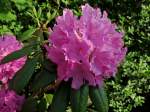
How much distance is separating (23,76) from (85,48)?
31 cm

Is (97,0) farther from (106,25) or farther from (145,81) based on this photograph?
(106,25)

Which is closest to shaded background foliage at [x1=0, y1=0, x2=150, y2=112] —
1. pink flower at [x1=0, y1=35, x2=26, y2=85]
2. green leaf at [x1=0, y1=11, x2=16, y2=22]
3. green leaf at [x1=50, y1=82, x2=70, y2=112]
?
green leaf at [x1=0, y1=11, x2=16, y2=22]

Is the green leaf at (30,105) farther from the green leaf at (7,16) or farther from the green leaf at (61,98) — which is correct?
the green leaf at (7,16)

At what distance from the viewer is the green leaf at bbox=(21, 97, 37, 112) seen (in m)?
2.10

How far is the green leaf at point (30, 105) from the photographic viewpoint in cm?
210

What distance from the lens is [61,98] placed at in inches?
74.1

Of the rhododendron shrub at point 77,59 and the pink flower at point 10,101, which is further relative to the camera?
the pink flower at point 10,101

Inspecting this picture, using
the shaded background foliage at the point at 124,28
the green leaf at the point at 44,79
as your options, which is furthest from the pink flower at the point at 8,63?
the shaded background foliage at the point at 124,28

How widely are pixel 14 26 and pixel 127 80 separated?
3.05 feet

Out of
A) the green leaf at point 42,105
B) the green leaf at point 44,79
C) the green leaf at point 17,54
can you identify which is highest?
the green leaf at point 17,54

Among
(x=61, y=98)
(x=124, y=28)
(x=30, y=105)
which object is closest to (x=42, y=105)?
(x=30, y=105)

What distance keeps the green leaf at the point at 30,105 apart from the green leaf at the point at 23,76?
16 cm

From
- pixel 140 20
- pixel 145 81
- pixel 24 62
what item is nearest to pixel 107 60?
pixel 24 62

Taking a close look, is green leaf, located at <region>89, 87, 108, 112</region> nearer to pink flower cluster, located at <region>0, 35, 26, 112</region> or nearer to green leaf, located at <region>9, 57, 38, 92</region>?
green leaf, located at <region>9, 57, 38, 92</region>
